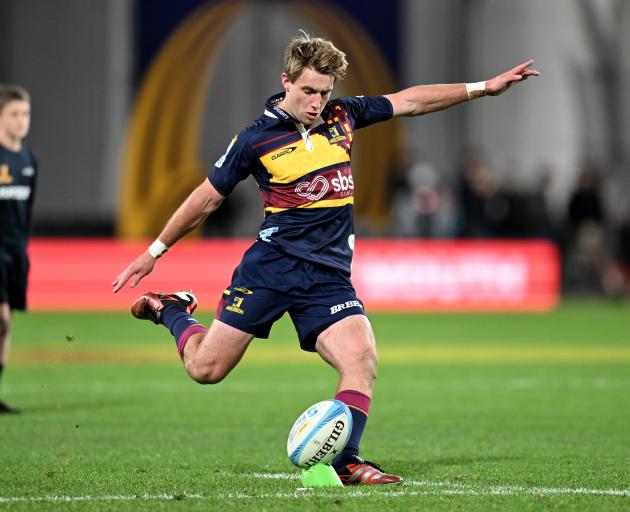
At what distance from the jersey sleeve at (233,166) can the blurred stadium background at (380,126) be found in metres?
16.3

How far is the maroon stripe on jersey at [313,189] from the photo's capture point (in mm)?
7340

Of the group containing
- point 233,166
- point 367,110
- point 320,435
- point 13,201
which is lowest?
point 320,435

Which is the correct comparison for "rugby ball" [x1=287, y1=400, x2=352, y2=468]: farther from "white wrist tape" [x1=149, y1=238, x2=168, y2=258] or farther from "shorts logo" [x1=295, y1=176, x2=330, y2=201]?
"white wrist tape" [x1=149, y1=238, x2=168, y2=258]

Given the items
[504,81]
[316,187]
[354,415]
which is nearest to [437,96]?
[504,81]

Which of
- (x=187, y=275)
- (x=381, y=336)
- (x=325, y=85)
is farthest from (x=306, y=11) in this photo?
(x=325, y=85)

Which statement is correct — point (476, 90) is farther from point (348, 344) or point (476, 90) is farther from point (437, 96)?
point (348, 344)

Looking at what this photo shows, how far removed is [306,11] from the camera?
3030 centimetres

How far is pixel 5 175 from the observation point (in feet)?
35.6

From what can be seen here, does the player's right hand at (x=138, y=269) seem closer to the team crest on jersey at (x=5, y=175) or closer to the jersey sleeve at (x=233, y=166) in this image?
the jersey sleeve at (x=233, y=166)

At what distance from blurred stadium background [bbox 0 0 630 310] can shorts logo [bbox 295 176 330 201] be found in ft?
54.1

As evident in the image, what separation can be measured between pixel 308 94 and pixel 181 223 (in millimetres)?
1076

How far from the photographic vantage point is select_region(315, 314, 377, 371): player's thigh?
7.23 metres

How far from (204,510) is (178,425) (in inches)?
150

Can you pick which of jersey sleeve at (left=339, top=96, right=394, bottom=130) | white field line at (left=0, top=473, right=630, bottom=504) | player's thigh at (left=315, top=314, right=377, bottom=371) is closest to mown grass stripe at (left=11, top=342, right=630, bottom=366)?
jersey sleeve at (left=339, top=96, right=394, bottom=130)
